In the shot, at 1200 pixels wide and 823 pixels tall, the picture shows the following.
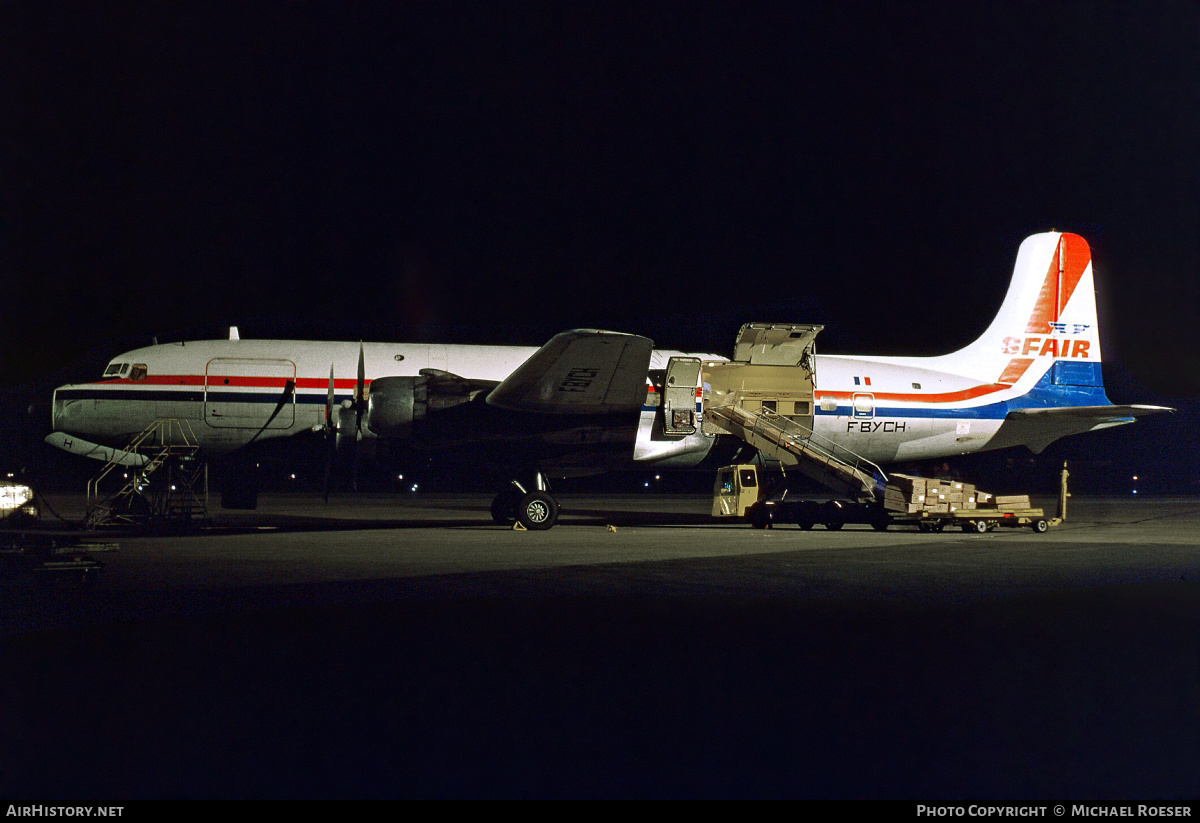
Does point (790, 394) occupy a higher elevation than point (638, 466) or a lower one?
higher

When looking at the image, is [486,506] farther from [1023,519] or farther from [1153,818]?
[1153,818]

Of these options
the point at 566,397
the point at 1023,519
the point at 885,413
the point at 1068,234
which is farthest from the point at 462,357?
the point at 1068,234

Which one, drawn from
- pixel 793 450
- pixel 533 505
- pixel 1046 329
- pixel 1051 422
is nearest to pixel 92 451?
pixel 533 505

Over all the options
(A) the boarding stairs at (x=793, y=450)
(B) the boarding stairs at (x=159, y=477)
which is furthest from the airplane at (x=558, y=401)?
(A) the boarding stairs at (x=793, y=450)

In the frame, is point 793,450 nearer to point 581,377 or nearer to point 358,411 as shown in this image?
point 581,377

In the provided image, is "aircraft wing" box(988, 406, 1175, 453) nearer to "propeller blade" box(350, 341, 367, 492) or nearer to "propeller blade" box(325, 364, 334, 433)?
"propeller blade" box(350, 341, 367, 492)

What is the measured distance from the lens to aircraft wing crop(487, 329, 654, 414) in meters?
19.9

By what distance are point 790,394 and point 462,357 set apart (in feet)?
27.4

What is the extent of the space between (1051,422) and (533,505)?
48.7ft

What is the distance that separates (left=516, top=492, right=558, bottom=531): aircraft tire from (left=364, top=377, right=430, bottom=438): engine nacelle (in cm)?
303

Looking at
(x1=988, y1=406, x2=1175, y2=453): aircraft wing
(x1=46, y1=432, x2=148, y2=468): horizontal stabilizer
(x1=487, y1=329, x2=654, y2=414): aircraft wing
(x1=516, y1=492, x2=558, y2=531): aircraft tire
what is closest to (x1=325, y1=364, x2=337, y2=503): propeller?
(x1=487, y1=329, x2=654, y2=414): aircraft wing

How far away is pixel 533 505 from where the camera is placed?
72.3 ft

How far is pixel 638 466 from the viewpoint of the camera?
76.6 ft

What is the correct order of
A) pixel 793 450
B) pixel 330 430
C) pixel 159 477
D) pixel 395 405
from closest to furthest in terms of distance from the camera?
pixel 395 405 < pixel 330 430 < pixel 159 477 < pixel 793 450
